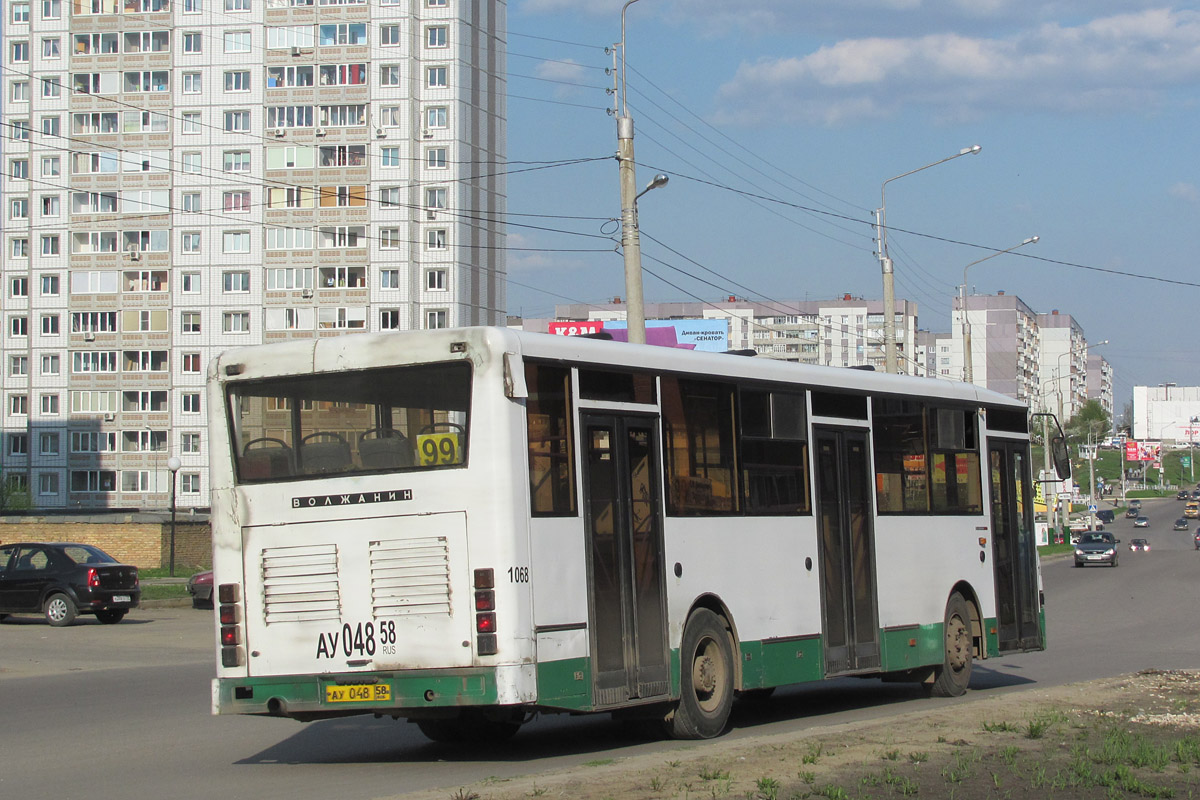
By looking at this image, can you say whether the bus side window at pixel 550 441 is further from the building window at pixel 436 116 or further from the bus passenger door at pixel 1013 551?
the building window at pixel 436 116

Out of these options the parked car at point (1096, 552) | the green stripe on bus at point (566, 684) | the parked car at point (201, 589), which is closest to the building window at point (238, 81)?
the parked car at point (1096, 552)

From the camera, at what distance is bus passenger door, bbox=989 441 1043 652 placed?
53.2 feet

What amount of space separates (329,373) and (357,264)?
248 ft

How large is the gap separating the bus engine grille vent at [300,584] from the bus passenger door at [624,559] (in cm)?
177

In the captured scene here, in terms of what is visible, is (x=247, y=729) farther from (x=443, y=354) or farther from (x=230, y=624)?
(x=443, y=354)

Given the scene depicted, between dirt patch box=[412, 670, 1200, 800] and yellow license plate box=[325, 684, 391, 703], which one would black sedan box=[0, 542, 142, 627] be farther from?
dirt patch box=[412, 670, 1200, 800]

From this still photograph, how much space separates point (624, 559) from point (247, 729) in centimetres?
454

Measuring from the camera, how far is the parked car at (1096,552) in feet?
189

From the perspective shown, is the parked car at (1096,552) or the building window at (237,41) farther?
the building window at (237,41)

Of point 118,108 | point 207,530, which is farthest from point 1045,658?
point 118,108

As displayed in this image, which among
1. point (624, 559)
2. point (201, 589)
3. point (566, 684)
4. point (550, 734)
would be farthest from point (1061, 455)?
point (201, 589)

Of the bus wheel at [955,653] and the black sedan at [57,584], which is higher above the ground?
the black sedan at [57,584]

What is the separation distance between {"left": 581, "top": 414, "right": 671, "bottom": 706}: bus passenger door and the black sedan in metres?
19.9

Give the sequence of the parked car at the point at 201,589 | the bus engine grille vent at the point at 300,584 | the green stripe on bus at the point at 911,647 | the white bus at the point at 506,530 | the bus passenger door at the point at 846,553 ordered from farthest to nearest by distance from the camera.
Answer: the parked car at the point at 201,589 → the green stripe on bus at the point at 911,647 → the bus passenger door at the point at 846,553 → the bus engine grille vent at the point at 300,584 → the white bus at the point at 506,530
